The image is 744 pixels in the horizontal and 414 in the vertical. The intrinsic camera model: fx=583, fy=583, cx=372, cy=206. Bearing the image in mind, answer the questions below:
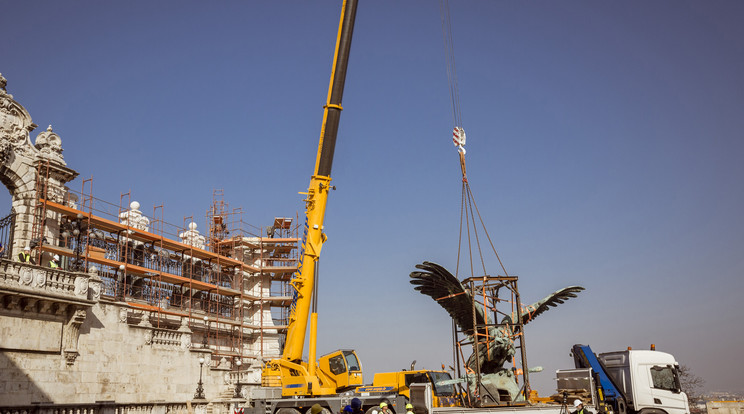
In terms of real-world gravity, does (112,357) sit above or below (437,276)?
below

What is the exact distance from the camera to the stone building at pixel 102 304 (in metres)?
19.9

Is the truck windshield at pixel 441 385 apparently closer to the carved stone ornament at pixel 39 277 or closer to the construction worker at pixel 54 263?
the carved stone ornament at pixel 39 277

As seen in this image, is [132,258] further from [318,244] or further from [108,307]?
Answer: [318,244]

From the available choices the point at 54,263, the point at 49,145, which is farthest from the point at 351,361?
the point at 49,145

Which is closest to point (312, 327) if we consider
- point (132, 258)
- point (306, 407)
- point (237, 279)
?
point (306, 407)

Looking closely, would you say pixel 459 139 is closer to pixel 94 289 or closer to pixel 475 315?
pixel 475 315

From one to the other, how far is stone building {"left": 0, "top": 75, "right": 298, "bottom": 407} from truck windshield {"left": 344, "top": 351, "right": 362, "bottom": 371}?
30.3 ft

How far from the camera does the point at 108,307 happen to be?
23.2 m

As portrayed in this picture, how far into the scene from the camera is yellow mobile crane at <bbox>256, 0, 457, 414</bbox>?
56.1ft

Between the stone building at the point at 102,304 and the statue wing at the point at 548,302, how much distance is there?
47.8 ft

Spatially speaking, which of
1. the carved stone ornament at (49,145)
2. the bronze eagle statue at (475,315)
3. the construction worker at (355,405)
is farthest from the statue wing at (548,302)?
the carved stone ornament at (49,145)

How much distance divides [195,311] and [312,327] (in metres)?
21.6

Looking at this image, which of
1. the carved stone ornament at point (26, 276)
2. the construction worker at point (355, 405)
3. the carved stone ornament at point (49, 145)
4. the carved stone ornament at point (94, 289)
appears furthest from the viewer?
the carved stone ornament at point (49, 145)

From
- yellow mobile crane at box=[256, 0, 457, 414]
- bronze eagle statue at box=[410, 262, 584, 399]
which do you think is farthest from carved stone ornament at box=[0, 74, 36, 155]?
bronze eagle statue at box=[410, 262, 584, 399]
